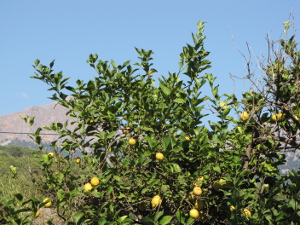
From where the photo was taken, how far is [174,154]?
11.7 feet

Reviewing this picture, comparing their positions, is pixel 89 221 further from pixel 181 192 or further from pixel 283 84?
pixel 283 84

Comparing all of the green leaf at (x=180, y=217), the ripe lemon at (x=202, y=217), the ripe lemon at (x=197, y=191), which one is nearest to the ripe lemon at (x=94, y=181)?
the green leaf at (x=180, y=217)

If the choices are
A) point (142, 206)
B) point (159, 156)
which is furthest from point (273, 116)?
point (142, 206)

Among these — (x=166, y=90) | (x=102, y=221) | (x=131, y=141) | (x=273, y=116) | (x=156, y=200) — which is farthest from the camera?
(x=273, y=116)

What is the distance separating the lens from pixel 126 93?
4461mm

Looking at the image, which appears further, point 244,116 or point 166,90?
point 244,116

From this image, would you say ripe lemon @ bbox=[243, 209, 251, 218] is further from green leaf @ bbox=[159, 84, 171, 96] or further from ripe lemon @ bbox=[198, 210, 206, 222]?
green leaf @ bbox=[159, 84, 171, 96]

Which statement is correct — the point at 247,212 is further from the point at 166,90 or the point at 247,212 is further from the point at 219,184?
the point at 166,90

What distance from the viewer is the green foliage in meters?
3.47

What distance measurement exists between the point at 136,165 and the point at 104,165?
44cm

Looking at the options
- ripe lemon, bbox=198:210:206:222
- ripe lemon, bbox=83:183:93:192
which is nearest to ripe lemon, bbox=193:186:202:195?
ripe lemon, bbox=198:210:206:222

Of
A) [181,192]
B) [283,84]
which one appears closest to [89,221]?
[181,192]

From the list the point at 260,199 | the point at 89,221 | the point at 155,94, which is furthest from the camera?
the point at 155,94

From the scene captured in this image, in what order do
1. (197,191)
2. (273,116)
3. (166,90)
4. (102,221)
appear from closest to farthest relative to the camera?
(102,221) → (197,191) → (166,90) → (273,116)
